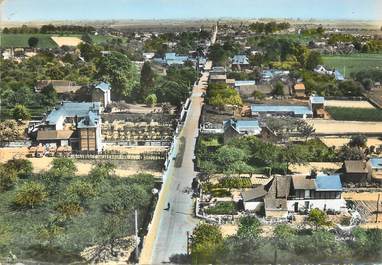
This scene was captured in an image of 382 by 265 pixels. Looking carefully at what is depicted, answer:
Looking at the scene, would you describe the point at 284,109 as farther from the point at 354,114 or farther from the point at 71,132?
the point at 71,132

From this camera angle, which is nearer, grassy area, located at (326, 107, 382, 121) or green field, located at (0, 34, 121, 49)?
grassy area, located at (326, 107, 382, 121)

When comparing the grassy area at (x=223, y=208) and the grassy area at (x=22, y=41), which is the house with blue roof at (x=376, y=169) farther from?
the grassy area at (x=22, y=41)

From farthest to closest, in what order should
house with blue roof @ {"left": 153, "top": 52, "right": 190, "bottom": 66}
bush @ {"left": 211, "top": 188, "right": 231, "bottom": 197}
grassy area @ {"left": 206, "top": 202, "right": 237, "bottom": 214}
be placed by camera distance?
1. house with blue roof @ {"left": 153, "top": 52, "right": 190, "bottom": 66}
2. bush @ {"left": 211, "top": 188, "right": 231, "bottom": 197}
3. grassy area @ {"left": 206, "top": 202, "right": 237, "bottom": 214}

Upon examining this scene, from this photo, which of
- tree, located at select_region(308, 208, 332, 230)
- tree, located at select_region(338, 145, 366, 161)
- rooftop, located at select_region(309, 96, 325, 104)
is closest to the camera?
tree, located at select_region(308, 208, 332, 230)

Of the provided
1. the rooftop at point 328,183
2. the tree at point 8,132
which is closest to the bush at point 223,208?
the rooftop at point 328,183

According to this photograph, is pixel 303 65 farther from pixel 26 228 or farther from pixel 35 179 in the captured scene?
pixel 26 228

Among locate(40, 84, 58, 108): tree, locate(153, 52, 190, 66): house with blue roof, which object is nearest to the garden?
locate(40, 84, 58, 108): tree

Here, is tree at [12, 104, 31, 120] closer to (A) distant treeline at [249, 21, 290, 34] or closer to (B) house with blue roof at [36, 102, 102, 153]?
(B) house with blue roof at [36, 102, 102, 153]

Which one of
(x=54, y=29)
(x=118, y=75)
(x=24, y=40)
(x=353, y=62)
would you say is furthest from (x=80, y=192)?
(x=54, y=29)
